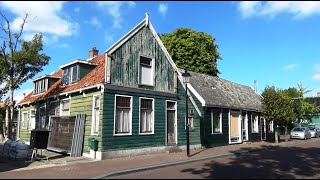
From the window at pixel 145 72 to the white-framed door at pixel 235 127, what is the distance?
8972mm

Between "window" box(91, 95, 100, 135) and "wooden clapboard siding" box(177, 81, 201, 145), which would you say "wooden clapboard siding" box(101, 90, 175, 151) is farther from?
"wooden clapboard siding" box(177, 81, 201, 145)

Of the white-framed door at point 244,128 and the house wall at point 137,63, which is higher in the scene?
the house wall at point 137,63

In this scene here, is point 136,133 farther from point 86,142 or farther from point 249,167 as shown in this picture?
point 249,167

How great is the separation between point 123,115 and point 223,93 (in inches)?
469

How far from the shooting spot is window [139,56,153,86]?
18791 mm

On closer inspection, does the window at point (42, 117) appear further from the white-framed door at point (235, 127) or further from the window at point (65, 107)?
the white-framed door at point (235, 127)

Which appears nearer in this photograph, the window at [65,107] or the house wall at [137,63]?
the house wall at [137,63]

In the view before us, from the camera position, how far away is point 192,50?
41.5 meters

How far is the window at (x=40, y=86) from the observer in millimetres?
23958

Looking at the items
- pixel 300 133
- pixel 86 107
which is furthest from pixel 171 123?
pixel 300 133

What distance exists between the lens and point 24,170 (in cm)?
1301

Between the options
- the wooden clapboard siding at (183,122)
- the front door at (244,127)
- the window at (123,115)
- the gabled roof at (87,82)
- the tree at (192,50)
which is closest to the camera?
the window at (123,115)

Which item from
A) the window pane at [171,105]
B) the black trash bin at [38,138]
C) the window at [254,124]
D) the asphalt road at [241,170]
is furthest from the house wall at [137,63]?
the window at [254,124]

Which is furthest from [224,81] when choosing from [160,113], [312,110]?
[312,110]
